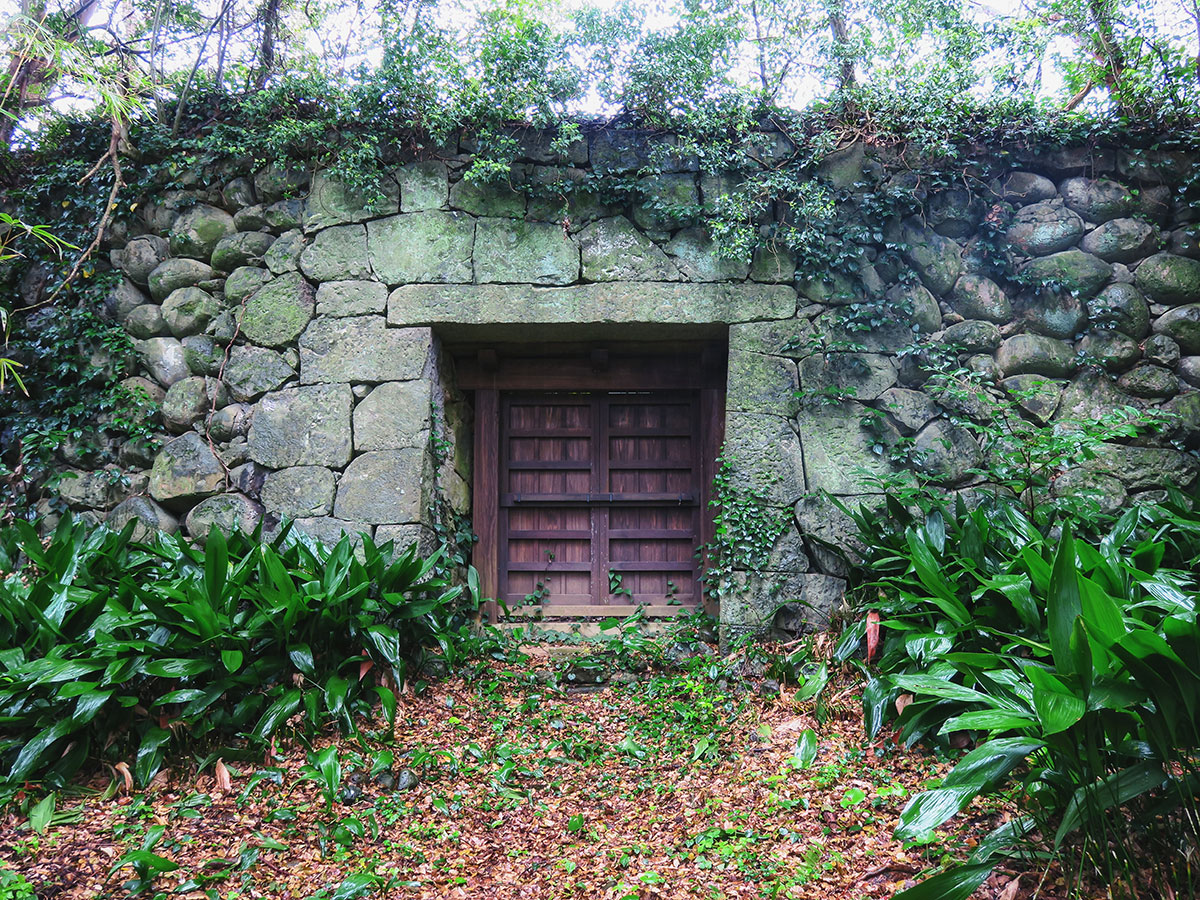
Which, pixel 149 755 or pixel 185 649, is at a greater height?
pixel 185 649

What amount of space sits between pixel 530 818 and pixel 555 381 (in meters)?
2.23

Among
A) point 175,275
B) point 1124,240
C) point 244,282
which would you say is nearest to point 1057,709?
point 1124,240

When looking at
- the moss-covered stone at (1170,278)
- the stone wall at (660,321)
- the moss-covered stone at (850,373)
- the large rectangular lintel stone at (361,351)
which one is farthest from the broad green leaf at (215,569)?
the moss-covered stone at (1170,278)

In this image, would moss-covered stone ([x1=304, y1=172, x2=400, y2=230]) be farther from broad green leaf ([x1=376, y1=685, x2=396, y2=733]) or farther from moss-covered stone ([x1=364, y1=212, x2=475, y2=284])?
broad green leaf ([x1=376, y1=685, x2=396, y2=733])

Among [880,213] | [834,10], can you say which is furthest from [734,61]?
[880,213]

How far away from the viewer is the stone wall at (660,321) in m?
3.40

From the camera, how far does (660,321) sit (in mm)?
3471

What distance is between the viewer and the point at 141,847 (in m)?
1.96

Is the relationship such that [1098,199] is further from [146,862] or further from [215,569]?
[146,862]

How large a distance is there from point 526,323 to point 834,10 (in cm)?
242

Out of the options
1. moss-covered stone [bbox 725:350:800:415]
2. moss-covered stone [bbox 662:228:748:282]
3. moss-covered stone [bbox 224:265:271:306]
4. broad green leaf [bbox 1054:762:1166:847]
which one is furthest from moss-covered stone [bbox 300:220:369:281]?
broad green leaf [bbox 1054:762:1166:847]

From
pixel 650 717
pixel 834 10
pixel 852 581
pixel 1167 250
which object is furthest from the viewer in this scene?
pixel 834 10

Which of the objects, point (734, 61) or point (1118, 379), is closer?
point (1118, 379)

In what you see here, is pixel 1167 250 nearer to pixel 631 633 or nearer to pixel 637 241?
pixel 637 241
